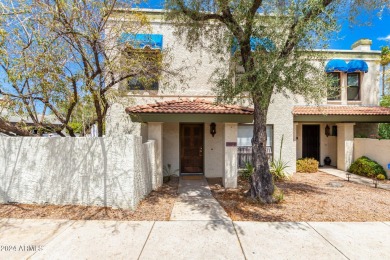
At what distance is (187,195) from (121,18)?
650 cm

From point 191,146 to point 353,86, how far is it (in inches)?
458

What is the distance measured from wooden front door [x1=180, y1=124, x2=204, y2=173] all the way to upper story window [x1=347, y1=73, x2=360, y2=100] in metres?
10.5

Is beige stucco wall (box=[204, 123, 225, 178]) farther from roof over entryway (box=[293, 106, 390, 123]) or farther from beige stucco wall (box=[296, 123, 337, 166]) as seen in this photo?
beige stucco wall (box=[296, 123, 337, 166])

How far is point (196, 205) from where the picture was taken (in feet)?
20.5

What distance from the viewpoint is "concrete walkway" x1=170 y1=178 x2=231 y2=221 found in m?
5.39

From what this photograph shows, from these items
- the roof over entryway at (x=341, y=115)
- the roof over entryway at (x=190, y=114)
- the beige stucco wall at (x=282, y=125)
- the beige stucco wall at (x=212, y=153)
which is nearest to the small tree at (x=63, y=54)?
the roof over entryway at (x=190, y=114)

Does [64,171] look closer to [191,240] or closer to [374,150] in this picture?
[191,240]

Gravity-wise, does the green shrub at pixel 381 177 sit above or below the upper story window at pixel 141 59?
below

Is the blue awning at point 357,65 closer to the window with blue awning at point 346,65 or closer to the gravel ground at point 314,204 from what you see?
the window with blue awning at point 346,65

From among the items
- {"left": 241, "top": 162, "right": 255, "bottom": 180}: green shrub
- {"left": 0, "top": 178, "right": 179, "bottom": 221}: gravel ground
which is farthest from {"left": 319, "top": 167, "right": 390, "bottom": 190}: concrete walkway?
{"left": 0, "top": 178, "right": 179, "bottom": 221}: gravel ground

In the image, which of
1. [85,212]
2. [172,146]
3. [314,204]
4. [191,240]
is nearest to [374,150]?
[314,204]

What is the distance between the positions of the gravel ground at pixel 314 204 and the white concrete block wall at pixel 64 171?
3261mm

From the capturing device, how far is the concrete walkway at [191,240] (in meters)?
3.76

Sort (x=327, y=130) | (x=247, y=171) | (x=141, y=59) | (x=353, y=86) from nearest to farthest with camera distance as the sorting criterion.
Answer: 1. (x=141, y=59)
2. (x=247, y=171)
3. (x=327, y=130)
4. (x=353, y=86)
